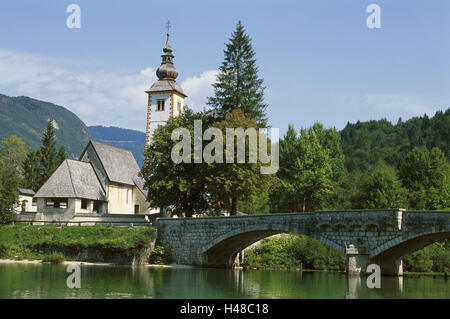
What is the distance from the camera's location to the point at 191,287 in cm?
2511

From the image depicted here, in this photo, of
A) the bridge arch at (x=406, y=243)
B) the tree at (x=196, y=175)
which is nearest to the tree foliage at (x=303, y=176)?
the tree at (x=196, y=175)

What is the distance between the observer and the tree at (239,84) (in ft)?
168

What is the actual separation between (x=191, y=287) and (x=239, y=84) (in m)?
29.5

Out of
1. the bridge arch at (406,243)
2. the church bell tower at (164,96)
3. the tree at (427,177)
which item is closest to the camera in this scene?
the bridge arch at (406,243)

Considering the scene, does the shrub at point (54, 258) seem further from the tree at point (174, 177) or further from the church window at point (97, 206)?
the church window at point (97, 206)

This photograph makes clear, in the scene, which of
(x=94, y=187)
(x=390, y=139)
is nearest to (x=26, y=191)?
(x=94, y=187)

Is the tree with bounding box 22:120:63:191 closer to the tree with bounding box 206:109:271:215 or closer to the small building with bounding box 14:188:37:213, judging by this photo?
the small building with bounding box 14:188:37:213

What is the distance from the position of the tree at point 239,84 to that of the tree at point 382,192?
11231 millimetres

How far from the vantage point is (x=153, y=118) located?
62.8 meters

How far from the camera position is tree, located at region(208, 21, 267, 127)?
5106cm
